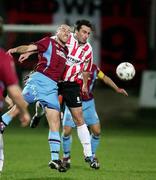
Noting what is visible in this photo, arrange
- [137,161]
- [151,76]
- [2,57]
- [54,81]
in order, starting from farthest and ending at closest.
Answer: [151,76], [137,161], [54,81], [2,57]

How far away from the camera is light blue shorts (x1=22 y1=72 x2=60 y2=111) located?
11398 millimetres

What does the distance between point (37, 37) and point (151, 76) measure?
3.59 m

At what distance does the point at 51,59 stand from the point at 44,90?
428 mm

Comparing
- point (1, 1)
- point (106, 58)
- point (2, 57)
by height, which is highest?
point (2, 57)

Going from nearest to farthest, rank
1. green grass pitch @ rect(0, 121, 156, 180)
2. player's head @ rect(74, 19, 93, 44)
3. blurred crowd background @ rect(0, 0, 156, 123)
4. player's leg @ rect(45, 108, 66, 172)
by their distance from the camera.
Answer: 1. player's leg @ rect(45, 108, 66, 172)
2. green grass pitch @ rect(0, 121, 156, 180)
3. player's head @ rect(74, 19, 93, 44)
4. blurred crowd background @ rect(0, 0, 156, 123)

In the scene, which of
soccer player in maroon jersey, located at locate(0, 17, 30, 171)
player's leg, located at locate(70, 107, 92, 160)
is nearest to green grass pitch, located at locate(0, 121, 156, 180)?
player's leg, located at locate(70, 107, 92, 160)

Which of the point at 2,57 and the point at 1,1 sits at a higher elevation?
the point at 2,57

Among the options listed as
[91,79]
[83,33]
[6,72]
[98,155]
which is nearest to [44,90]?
[83,33]

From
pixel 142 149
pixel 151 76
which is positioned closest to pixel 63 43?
pixel 142 149

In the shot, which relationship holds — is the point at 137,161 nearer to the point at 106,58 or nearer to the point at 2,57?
the point at 2,57

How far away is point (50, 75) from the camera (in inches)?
453

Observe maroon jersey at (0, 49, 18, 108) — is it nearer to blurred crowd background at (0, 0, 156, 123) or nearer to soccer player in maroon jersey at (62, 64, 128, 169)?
soccer player in maroon jersey at (62, 64, 128, 169)

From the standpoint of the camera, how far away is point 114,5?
27.0 metres

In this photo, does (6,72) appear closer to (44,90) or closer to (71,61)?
(44,90)
